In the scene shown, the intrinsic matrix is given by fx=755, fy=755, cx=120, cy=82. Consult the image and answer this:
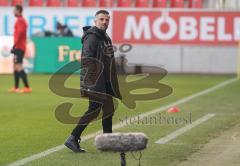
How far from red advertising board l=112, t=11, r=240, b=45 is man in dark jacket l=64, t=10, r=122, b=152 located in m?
20.3

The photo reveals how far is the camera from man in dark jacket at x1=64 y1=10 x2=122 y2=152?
31.5 feet

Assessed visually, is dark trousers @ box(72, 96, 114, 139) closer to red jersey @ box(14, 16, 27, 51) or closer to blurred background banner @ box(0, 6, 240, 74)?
red jersey @ box(14, 16, 27, 51)

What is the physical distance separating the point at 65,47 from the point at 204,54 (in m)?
5.52

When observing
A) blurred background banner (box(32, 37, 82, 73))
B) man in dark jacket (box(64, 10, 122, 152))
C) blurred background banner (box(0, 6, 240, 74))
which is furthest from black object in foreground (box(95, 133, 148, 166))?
blurred background banner (box(0, 6, 240, 74))

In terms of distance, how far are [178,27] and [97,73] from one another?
68.2ft

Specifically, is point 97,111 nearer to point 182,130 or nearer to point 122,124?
point 182,130

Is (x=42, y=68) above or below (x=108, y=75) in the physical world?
below

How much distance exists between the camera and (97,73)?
965 centimetres

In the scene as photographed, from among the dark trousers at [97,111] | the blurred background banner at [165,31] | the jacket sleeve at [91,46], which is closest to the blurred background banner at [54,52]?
the blurred background banner at [165,31]

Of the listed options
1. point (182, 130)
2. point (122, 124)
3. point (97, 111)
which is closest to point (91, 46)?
point (97, 111)

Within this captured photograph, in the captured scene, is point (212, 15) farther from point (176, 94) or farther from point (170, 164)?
point (170, 164)

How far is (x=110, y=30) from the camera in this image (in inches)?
1182

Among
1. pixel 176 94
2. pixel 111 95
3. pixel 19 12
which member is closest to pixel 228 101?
pixel 176 94

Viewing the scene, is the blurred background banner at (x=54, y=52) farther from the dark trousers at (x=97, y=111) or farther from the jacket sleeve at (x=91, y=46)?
the jacket sleeve at (x=91, y=46)
